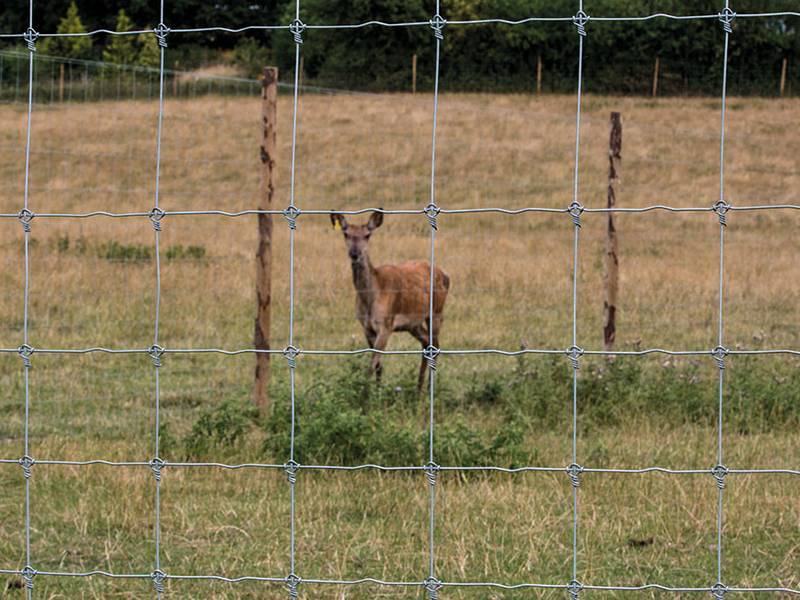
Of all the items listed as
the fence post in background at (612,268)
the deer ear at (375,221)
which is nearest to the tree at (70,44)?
the deer ear at (375,221)

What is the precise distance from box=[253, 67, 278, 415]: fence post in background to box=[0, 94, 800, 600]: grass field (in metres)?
0.38

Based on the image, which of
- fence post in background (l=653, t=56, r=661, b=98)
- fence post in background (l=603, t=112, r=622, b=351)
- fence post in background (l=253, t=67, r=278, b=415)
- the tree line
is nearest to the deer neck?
fence post in background (l=253, t=67, r=278, b=415)

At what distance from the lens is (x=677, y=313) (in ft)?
39.0

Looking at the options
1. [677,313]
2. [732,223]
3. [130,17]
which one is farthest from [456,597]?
[130,17]

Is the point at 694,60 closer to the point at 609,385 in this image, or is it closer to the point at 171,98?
the point at 171,98

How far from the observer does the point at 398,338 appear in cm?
1218

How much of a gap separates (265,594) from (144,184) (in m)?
17.8

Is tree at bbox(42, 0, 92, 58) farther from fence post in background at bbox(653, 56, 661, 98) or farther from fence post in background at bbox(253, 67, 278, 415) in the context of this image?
fence post in background at bbox(253, 67, 278, 415)

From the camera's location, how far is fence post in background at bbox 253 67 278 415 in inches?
329

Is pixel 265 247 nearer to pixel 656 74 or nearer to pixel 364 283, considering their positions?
pixel 364 283

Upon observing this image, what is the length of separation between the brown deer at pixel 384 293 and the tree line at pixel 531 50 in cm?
1814

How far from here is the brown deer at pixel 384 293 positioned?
10180mm

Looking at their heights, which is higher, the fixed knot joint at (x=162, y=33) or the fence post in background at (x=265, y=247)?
the fixed knot joint at (x=162, y=33)

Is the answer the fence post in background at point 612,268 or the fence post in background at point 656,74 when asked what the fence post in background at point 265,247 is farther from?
the fence post in background at point 656,74
